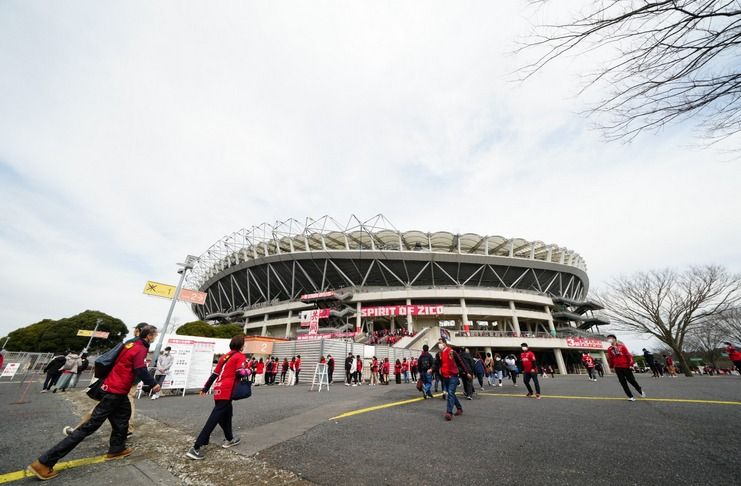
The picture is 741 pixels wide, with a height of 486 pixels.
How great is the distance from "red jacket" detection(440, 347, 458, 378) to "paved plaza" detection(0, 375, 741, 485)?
2.79ft

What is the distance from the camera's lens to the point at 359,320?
3528cm

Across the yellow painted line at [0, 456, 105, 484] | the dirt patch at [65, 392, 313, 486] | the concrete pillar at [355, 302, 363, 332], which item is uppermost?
the concrete pillar at [355, 302, 363, 332]

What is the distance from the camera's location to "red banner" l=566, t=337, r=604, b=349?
32.0 meters

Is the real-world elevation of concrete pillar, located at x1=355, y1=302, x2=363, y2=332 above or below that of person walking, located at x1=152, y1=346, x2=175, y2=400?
above

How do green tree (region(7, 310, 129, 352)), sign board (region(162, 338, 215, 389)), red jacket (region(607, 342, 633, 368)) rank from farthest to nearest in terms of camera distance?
green tree (region(7, 310, 129, 352)), sign board (region(162, 338, 215, 389)), red jacket (region(607, 342, 633, 368))

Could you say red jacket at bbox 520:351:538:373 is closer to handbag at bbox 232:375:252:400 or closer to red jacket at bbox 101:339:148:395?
handbag at bbox 232:375:252:400


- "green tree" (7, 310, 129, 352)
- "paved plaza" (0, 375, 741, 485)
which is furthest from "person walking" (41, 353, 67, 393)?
"green tree" (7, 310, 129, 352)

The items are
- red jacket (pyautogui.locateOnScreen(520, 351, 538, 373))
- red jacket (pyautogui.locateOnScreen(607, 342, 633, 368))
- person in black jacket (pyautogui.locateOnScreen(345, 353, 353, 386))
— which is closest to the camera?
red jacket (pyautogui.locateOnScreen(607, 342, 633, 368))

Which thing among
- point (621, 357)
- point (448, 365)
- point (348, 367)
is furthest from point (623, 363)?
point (348, 367)

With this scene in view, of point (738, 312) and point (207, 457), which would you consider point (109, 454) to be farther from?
point (738, 312)

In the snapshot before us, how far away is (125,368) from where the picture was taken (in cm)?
378

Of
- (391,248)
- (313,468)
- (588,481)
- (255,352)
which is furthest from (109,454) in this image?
(391,248)

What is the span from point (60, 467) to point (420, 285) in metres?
39.3

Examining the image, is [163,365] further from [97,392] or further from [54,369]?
[97,392]
